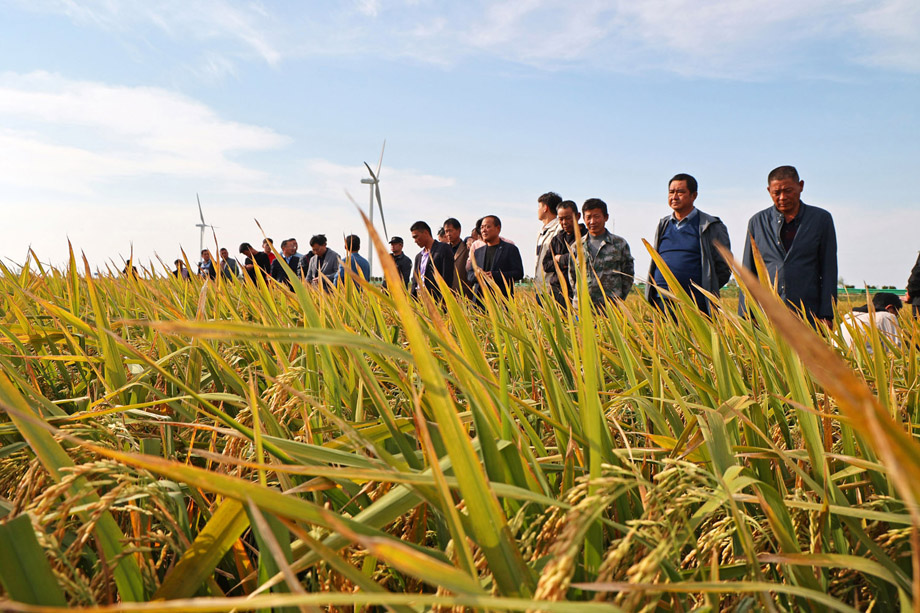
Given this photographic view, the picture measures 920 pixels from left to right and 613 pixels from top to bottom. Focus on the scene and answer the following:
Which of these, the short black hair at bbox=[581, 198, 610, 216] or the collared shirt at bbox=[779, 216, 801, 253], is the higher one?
the short black hair at bbox=[581, 198, 610, 216]

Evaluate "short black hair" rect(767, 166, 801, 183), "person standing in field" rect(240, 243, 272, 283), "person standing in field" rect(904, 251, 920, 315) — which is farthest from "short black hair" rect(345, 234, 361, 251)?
"person standing in field" rect(904, 251, 920, 315)

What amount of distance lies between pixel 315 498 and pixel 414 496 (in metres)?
0.21

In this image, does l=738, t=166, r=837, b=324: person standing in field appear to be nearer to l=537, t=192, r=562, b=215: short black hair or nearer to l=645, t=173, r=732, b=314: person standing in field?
l=645, t=173, r=732, b=314: person standing in field

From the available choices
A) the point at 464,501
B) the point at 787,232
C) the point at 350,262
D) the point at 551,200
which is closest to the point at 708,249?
the point at 787,232

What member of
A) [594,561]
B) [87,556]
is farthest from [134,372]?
[594,561]

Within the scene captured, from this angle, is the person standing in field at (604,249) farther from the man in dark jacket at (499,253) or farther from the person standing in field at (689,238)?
the man in dark jacket at (499,253)

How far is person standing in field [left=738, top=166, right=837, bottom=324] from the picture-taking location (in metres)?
4.06

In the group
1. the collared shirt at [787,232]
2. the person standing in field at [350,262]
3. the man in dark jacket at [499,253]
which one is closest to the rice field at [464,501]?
the person standing in field at [350,262]

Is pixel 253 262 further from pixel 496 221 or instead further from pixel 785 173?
pixel 496 221

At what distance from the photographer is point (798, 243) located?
4.11 meters

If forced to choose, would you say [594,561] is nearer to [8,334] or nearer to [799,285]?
[8,334]

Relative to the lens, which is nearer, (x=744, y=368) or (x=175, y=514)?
(x=175, y=514)

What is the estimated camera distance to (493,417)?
674 millimetres

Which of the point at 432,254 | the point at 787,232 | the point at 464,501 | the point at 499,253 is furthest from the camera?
the point at 432,254
